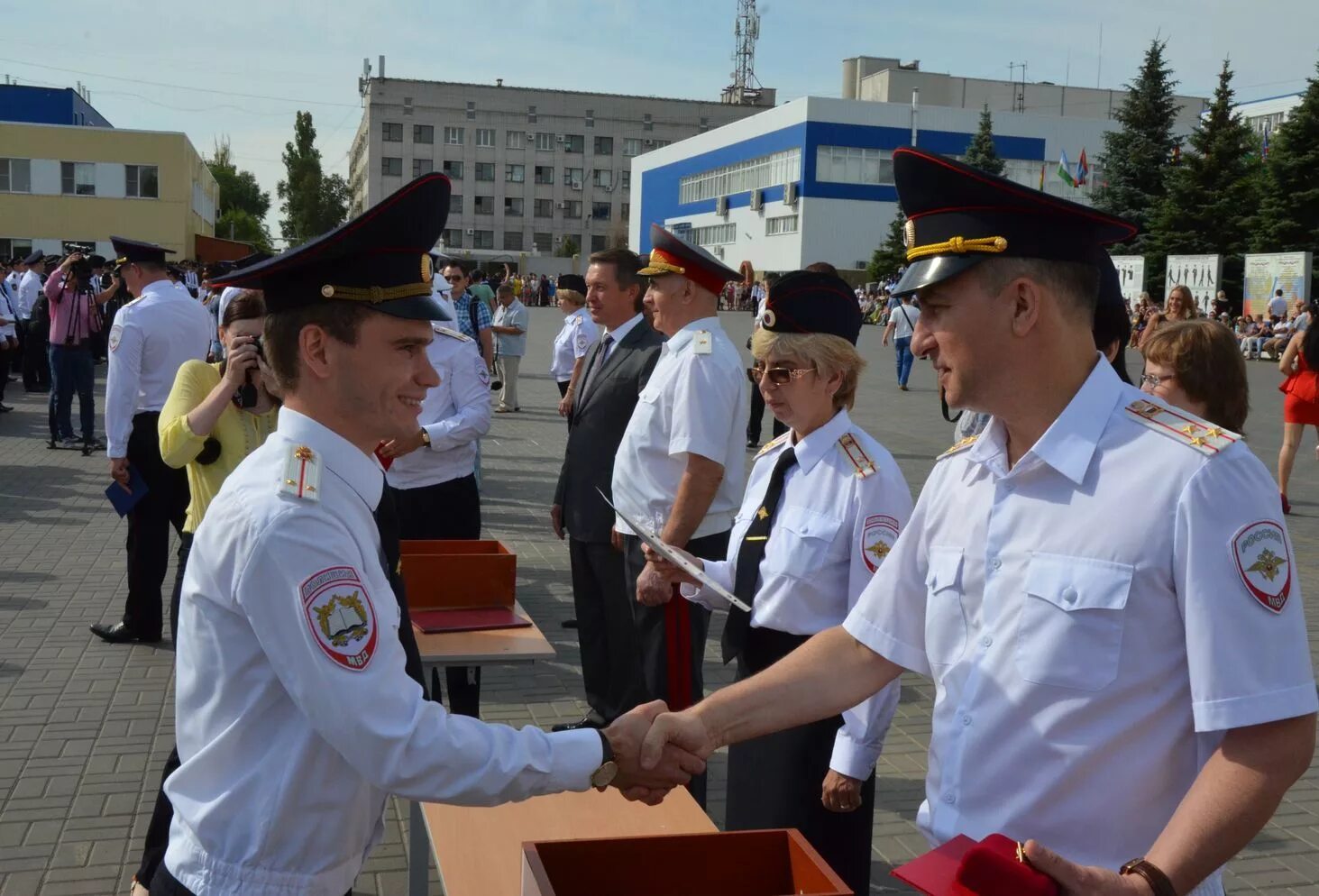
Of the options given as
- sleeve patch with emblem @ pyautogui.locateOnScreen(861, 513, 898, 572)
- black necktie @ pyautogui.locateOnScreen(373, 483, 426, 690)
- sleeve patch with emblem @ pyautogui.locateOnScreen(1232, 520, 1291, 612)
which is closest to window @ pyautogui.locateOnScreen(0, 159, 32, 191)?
sleeve patch with emblem @ pyautogui.locateOnScreen(861, 513, 898, 572)

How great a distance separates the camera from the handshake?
254 centimetres

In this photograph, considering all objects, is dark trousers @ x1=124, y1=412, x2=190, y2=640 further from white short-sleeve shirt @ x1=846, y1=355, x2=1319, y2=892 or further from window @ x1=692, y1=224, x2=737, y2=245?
window @ x1=692, y1=224, x2=737, y2=245

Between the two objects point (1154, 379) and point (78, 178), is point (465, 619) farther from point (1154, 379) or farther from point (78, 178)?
point (78, 178)

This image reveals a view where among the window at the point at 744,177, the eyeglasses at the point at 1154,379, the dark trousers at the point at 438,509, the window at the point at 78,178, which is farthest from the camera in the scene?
the window at the point at 744,177

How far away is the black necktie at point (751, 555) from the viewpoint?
11.9ft

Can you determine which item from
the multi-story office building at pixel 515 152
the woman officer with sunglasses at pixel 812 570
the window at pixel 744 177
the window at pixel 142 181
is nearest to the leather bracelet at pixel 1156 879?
the woman officer with sunglasses at pixel 812 570

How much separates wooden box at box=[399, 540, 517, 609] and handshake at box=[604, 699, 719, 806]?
1.83 metres

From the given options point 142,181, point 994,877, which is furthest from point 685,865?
point 142,181

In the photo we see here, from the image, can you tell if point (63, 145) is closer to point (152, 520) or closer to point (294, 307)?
point (152, 520)

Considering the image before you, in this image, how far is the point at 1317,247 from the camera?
3812cm

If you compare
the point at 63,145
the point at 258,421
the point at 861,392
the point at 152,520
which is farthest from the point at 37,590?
the point at 63,145

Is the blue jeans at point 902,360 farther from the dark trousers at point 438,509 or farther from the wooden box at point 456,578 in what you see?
the wooden box at point 456,578

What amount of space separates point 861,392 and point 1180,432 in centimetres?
2066

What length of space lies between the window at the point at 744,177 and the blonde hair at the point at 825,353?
2541 inches
